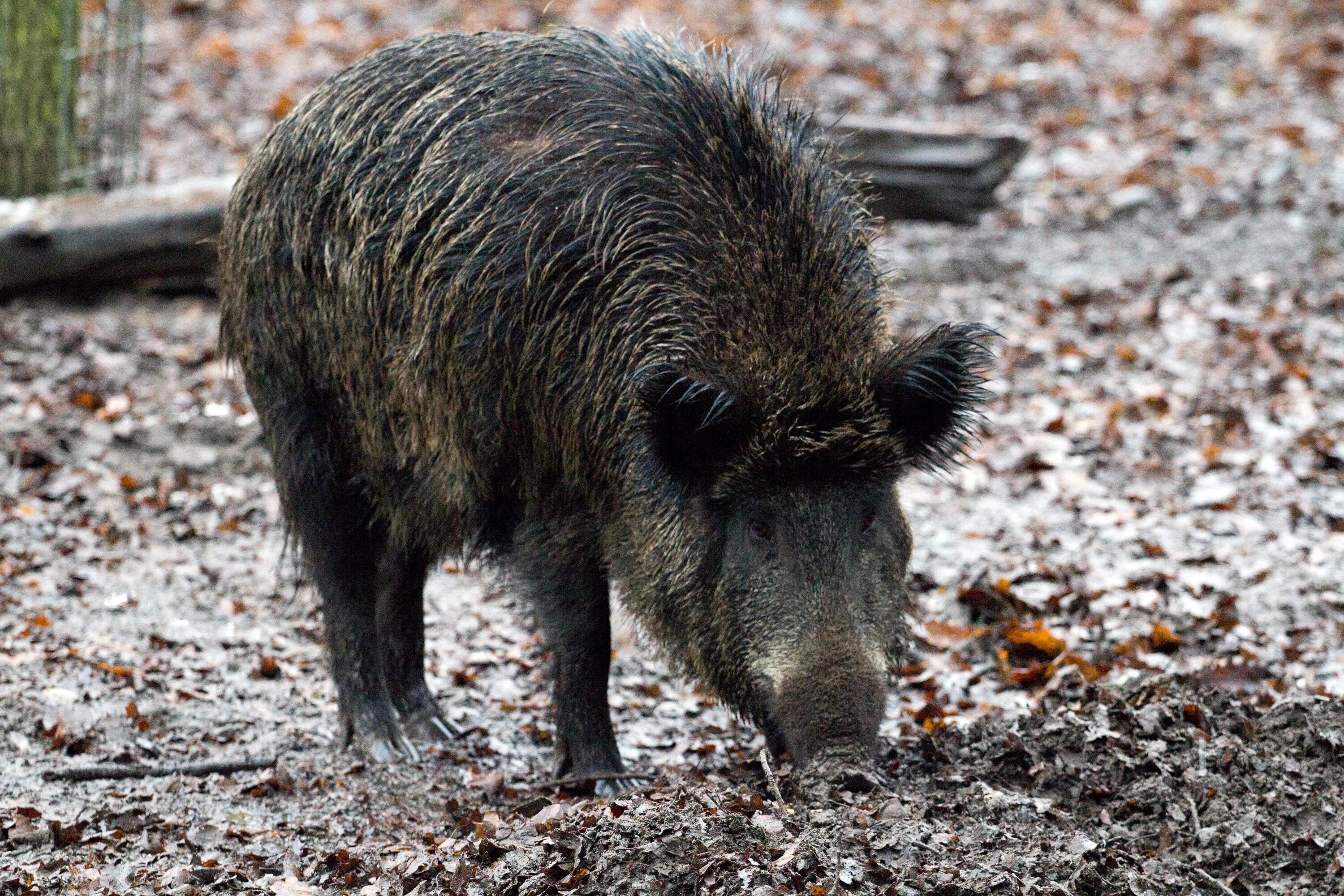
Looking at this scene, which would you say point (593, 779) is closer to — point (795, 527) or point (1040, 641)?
point (795, 527)

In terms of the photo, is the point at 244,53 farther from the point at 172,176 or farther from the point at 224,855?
the point at 224,855

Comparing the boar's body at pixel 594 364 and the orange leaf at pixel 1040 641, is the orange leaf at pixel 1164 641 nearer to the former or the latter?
the orange leaf at pixel 1040 641

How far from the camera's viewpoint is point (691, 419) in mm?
4418

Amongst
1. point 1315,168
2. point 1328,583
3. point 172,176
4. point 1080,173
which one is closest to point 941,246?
point 1080,173

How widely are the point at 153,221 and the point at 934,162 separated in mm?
5446

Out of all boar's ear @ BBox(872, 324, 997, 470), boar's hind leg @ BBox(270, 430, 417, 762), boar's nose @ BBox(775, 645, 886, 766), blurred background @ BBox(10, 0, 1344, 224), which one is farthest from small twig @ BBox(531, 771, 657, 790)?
blurred background @ BBox(10, 0, 1344, 224)

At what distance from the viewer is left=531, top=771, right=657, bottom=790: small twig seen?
4992 millimetres

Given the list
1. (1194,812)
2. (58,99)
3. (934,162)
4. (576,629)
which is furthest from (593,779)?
(58,99)

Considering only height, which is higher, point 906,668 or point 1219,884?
point 1219,884

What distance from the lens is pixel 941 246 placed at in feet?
36.2

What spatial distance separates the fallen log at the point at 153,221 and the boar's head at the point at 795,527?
452 centimetres

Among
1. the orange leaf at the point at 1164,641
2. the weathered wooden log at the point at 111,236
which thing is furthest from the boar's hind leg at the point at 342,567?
the weathered wooden log at the point at 111,236

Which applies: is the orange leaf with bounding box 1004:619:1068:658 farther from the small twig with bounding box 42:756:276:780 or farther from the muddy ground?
the small twig with bounding box 42:756:276:780

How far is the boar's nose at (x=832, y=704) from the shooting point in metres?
4.13
